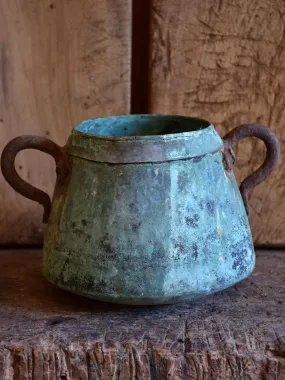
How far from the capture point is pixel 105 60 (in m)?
1.07

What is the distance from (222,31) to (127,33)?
0.51 ft

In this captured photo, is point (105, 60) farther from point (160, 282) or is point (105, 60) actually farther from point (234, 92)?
point (160, 282)

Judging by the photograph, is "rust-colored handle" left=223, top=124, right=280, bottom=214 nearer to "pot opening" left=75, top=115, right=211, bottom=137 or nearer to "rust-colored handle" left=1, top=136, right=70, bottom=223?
"pot opening" left=75, top=115, right=211, bottom=137

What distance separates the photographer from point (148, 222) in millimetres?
808

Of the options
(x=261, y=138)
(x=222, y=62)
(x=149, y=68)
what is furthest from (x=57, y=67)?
(x=261, y=138)

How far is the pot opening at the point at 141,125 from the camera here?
96 centimetres

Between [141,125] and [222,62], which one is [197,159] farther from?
[222,62]

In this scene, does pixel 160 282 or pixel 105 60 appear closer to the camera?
pixel 160 282

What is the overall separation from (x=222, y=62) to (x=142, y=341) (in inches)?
19.8

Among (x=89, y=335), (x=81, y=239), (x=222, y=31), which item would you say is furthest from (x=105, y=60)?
(x=89, y=335)

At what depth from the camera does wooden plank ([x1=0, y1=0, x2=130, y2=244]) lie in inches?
41.4

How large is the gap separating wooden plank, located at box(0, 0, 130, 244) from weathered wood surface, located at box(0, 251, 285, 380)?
329 mm

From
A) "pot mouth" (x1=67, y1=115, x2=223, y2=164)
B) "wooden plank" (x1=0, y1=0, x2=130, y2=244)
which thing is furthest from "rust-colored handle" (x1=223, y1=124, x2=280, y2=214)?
"wooden plank" (x1=0, y1=0, x2=130, y2=244)

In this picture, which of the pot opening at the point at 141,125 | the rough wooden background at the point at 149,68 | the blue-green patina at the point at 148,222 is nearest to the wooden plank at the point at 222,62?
the rough wooden background at the point at 149,68
